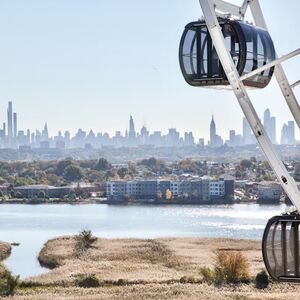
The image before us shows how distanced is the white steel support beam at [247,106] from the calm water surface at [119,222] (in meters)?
19.0

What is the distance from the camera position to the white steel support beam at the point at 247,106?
3.94 m

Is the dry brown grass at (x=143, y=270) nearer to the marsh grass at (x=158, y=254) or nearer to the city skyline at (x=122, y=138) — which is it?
the marsh grass at (x=158, y=254)

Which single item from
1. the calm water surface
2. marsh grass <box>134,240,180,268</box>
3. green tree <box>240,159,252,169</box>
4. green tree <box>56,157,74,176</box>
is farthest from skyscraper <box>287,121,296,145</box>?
marsh grass <box>134,240,180,268</box>

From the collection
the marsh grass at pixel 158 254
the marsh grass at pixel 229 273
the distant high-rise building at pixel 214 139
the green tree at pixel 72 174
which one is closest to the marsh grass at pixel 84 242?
the marsh grass at pixel 158 254

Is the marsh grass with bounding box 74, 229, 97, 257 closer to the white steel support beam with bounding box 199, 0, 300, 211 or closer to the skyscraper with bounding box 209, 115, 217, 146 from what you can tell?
the white steel support beam with bounding box 199, 0, 300, 211

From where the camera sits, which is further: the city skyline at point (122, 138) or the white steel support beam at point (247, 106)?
the city skyline at point (122, 138)

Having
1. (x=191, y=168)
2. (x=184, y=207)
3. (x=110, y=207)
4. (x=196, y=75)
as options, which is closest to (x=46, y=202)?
(x=110, y=207)

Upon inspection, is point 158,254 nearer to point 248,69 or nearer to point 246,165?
point 248,69

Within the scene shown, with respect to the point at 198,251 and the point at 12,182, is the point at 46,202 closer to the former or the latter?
the point at 12,182

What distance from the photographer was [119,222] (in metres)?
45.4

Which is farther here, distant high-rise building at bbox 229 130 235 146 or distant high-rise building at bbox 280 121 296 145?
distant high-rise building at bbox 229 130 235 146

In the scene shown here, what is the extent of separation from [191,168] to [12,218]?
42607mm

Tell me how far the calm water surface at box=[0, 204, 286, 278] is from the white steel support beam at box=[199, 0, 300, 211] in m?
19.0

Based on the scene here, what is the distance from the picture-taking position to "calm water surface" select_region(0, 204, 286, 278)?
113 ft
